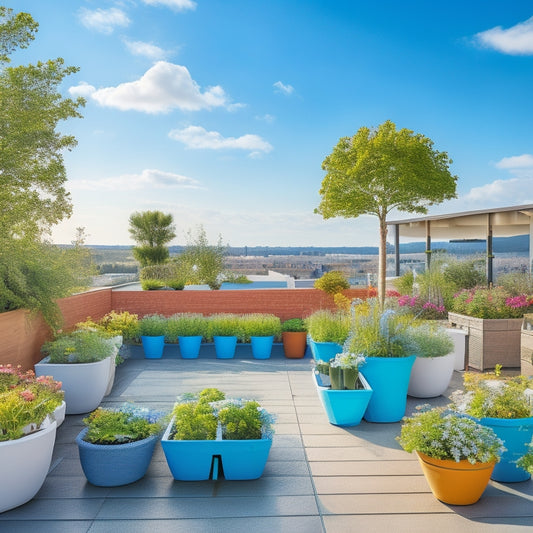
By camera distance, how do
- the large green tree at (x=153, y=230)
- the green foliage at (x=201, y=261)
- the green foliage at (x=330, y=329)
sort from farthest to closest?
the large green tree at (x=153, y=230) → the green foliage at (x=201, y=261) → the green foliage at (x=330, y=329)

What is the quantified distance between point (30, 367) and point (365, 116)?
9.48 m

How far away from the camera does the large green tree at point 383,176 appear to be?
446 inches

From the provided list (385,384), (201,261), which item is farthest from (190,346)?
(201,261)

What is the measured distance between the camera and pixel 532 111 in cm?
1300

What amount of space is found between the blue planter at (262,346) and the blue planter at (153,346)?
1.37 metres

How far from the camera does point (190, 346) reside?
24.7 ft

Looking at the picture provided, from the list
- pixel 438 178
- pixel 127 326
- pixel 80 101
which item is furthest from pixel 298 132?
pixel 127 326

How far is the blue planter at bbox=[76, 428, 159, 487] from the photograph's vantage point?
121 inches

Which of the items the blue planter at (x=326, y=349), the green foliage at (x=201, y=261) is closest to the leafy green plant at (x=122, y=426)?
the blue planter at (x=326, y=349)

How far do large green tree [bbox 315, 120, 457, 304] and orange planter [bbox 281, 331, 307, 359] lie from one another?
4.07 metres

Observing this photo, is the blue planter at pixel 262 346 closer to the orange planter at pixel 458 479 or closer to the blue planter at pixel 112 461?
the blue planter at pixel 112 461

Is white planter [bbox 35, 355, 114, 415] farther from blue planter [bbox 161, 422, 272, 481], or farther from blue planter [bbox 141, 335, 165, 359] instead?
blue planter [bbox 141, 335, 165, 359]

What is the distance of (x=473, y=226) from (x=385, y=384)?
11.4 m

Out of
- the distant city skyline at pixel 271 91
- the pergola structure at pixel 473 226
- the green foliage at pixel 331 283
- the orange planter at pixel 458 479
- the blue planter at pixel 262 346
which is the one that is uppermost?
the distant city skyline at pixel 271 91
